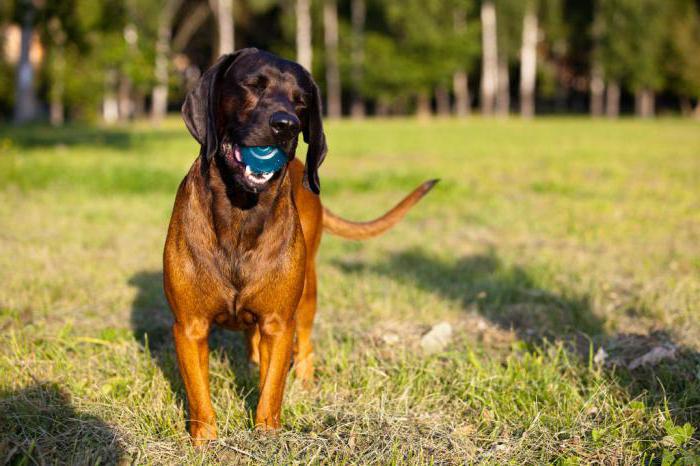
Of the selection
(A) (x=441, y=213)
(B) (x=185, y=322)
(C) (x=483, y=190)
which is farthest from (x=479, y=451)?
(C) (x=483, y=190)

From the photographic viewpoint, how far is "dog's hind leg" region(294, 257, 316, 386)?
359cm

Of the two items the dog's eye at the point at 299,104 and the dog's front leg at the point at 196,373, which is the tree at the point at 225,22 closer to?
the dog's eye at the point at 299,104

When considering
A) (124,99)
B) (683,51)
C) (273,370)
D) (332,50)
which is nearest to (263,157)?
(273,370)

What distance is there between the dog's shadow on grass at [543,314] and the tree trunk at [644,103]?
48.9m

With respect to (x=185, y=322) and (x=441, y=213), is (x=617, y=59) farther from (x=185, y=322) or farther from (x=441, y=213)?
(x=185, y=322)

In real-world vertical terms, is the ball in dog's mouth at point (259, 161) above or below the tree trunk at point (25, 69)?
below

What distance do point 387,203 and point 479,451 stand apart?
273 inches

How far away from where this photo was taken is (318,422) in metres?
3.02

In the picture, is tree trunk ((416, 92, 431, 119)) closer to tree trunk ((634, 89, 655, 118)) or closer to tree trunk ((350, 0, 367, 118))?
tree trunk ((350, 0, 367, 118))

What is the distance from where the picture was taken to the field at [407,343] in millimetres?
2797

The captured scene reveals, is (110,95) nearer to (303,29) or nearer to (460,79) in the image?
(303,29)

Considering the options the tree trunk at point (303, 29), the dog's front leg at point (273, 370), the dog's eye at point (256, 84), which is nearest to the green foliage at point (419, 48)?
the tree trunk at point (303, 29)

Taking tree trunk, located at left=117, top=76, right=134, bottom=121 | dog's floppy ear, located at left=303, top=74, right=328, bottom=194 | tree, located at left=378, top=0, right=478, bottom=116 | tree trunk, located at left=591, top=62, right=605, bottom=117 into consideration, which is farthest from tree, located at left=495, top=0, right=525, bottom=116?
dog's floppy ear, located at left=303, top=74, right=328, bottom=194

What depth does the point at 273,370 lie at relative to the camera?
2.86 metres
